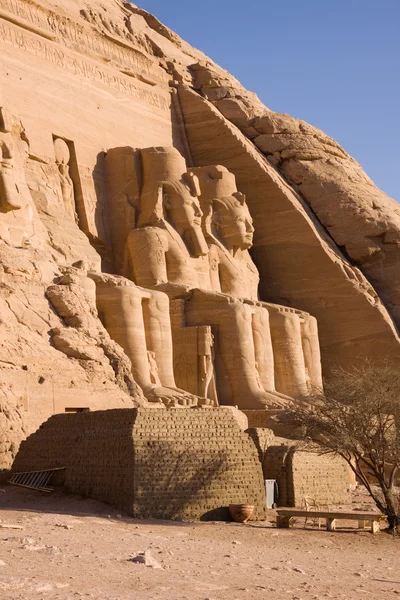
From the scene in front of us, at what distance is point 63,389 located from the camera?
14312mm

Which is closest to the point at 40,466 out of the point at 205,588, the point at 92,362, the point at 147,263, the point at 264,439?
the point at 92,362

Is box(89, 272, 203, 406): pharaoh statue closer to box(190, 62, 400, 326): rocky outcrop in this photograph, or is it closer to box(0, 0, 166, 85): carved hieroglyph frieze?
box(0, 0, 166, 85): carved hieroglyph frieze

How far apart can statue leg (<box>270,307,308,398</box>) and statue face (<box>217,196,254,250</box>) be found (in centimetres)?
214

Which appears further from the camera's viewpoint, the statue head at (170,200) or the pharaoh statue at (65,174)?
the statue head at (170,200)

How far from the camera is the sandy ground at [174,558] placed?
7844 mm

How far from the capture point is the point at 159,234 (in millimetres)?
21391

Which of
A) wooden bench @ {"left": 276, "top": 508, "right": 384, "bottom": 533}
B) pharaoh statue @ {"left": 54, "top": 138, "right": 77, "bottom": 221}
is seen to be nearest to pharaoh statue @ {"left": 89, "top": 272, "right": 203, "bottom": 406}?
pharaoh statue @ {"left": 54, "top": 138, "right": 77, "bottom": 221}

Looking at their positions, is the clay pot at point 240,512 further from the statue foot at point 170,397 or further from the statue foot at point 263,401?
the statue foot at point 263,401

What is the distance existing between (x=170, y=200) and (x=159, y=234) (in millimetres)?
1303

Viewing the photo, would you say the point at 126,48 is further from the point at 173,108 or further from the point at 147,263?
the point at 147,263

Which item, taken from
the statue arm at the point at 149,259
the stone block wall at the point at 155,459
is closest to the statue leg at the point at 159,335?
the statue arm at the point at 149,259

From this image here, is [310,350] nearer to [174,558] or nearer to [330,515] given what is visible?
[330,515]

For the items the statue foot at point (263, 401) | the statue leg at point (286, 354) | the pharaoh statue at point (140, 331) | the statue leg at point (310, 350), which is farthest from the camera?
the statue leg at point (310, 350)

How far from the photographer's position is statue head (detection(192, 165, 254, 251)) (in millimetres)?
23453
